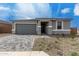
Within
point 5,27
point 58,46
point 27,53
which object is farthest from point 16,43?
point 58,46

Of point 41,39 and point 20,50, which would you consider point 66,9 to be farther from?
point 20,50

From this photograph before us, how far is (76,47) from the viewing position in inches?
274

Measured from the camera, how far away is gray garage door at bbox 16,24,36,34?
690 cm

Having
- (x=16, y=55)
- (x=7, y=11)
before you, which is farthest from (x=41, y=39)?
(x=7, y=11)

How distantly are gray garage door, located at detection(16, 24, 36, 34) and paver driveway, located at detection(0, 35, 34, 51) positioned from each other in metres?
0.12

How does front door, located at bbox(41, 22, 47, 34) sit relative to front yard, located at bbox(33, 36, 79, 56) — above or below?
above

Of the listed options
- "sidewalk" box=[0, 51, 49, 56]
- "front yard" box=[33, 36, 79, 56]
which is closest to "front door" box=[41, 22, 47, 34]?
"front yard" box=[33, 36, 79, 56]

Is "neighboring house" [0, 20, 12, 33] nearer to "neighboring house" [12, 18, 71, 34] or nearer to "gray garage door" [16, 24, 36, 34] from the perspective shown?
"neighboring house" [12, 18, 71, 34]

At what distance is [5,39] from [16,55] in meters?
0.57

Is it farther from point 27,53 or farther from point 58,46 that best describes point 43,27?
point 27,53

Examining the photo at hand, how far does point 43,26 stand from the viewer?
22.6 feet

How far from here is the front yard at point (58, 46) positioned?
6.89m

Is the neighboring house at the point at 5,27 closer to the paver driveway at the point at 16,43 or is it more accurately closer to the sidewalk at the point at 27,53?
the paver driveway at the point at 16,43

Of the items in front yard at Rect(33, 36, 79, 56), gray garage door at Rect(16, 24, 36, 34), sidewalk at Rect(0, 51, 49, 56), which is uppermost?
gray garage door at Rect(16, 24, 36, 34)
